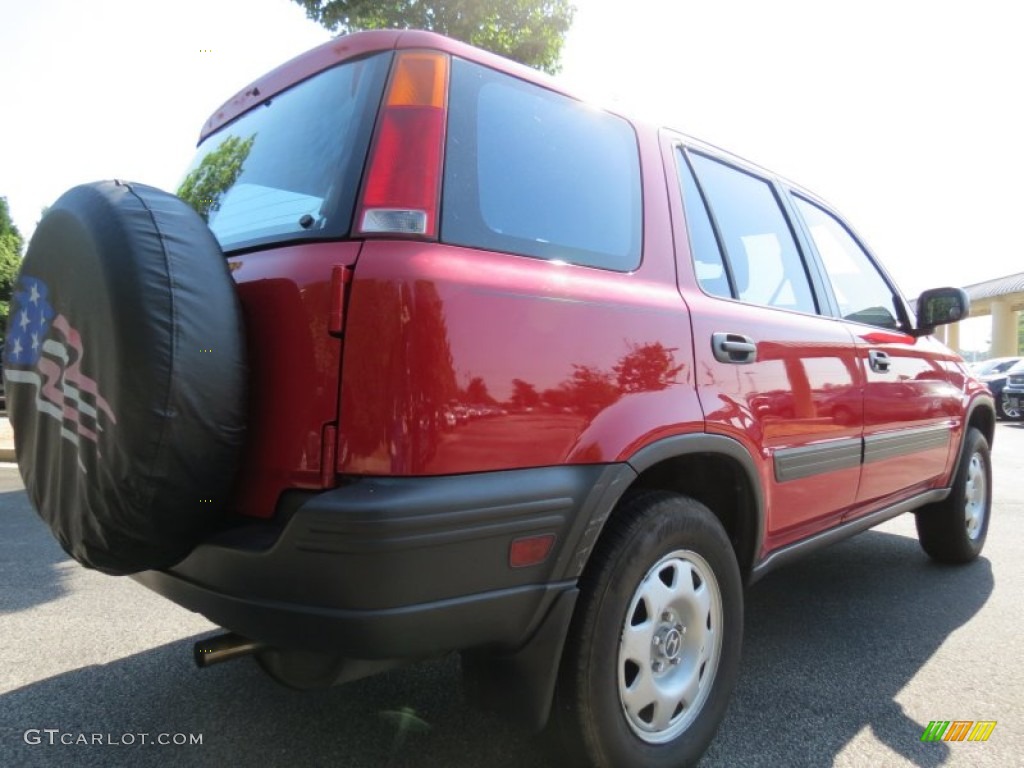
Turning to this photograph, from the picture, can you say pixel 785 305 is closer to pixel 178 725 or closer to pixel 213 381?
pixel 213 381

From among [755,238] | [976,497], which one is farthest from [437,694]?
[976,497]

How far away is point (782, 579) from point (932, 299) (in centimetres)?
164

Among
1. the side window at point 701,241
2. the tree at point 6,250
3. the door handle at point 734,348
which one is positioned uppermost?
the tree at point 6,250

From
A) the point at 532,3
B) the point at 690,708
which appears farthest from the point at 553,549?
the point at 532,3

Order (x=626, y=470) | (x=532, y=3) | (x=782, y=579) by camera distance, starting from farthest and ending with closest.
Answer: (x=532, y=3), (x=782, y=579), (x=626, y=470)

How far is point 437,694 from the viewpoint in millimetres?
2494

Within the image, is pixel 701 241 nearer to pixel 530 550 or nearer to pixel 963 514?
pixel 530 550

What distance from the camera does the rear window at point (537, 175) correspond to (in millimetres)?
1651

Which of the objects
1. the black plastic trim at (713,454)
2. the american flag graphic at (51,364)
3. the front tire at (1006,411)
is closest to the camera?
the american flag graphic at (51,364)

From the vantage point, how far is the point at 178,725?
2277 millimetres

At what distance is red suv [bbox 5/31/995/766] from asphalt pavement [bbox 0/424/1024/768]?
0.47 m

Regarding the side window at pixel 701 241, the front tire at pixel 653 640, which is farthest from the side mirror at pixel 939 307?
the front tire at pixel 653 640

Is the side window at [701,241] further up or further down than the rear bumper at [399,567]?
further up

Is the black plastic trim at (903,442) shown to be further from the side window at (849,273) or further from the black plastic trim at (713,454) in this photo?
the black plastic trim at (713,454)
